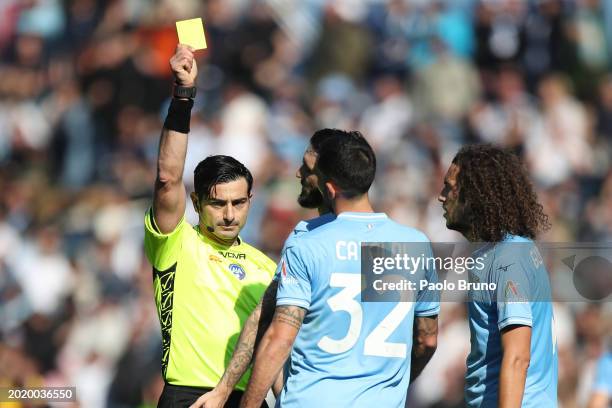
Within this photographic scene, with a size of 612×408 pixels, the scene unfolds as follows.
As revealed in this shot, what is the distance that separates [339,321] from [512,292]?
857 mm

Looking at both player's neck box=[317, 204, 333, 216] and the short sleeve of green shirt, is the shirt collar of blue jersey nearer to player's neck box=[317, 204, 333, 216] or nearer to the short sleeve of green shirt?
player's neck box=[317, 204, 333, 216]

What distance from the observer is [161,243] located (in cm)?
573

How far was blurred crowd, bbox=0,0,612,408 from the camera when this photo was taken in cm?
1214

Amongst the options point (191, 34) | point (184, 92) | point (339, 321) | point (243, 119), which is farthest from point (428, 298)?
point (243, 119)

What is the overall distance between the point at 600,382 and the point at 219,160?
465cm

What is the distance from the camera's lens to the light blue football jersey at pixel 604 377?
901 cm

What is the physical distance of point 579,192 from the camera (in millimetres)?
12266

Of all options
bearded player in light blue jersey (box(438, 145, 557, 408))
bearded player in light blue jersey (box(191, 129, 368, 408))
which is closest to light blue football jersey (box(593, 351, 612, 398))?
bearded player in light blue jersey (box(438, 145, 557, 408))

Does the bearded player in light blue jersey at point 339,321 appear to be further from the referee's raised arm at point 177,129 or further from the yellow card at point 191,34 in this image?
the yellow card at point 191,34

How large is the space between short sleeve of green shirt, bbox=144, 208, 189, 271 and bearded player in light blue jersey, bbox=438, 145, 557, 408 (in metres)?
1.47

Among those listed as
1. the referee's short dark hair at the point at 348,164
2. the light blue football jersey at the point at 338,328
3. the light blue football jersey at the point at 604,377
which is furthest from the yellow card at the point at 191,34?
the light blue football jersey at the point at 604,377

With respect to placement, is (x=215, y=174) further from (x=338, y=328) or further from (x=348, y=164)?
(x=338, y=328)

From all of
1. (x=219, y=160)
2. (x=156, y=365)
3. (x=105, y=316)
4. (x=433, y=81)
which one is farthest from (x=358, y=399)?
(x=433, y=81)

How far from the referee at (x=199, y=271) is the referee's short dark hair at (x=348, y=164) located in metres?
0.78
